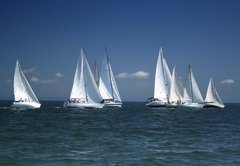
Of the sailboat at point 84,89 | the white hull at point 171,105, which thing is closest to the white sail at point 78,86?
the sailboat at point 84,89

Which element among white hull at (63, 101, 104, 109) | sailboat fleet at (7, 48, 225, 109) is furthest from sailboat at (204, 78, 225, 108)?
white hull at (63, 101, 104, 109)

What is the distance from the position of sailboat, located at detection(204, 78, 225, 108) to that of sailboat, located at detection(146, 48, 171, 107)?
11.9 metres

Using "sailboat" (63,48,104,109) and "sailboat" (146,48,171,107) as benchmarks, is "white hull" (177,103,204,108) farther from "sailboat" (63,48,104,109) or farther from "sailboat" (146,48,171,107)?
"sailboat" (63,48,104,109)

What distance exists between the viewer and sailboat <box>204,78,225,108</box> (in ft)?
330

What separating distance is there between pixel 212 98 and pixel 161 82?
17410 millimetres

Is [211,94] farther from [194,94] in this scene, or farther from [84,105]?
[84,105]

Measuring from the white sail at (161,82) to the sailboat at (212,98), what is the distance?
12.7 m

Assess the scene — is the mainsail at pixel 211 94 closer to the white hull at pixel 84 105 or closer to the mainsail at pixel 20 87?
the white hull at pixel 84 105

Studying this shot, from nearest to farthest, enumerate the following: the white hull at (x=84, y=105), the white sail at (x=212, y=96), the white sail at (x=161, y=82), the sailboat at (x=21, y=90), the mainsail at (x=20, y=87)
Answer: the mainsail at (x=20, y=87) → the sailboat at (x=21, y=90) → the white hull at (x=84, y=105) → the white sail at (x=161, y=82) → the white sail at (x=212, y=96)

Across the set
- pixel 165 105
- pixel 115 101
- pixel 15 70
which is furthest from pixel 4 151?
pixel 165 105

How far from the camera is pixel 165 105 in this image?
96.6 meters

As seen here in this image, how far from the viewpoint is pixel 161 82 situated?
9594 cm

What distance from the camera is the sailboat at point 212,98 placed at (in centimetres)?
10064

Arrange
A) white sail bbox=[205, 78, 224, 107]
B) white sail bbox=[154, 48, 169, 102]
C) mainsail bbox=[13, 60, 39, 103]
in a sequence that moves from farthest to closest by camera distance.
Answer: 1. white sail bbox=[205, 78, 224, 107]
2. white sail bbox=[154, 48, 169, 102]
3. mainsail bbox=[13, 60, 39, 103]
